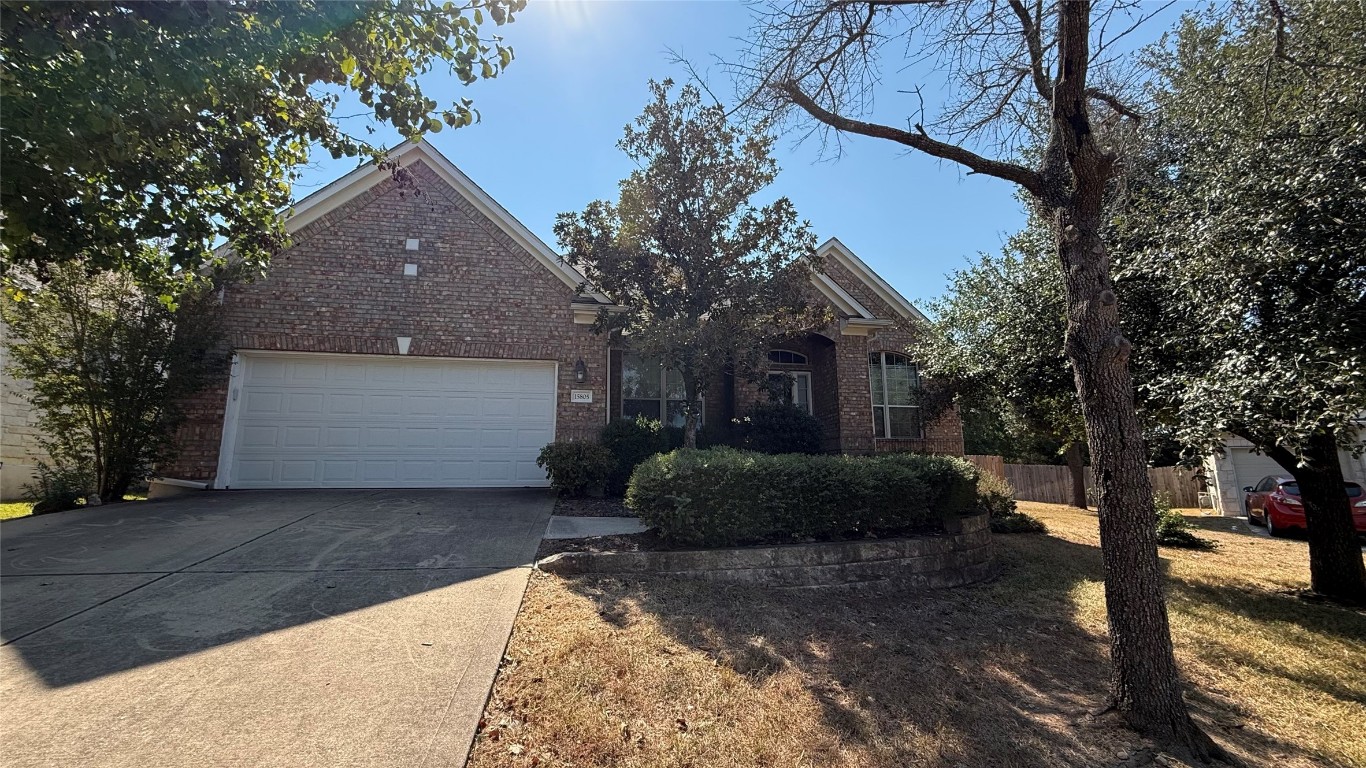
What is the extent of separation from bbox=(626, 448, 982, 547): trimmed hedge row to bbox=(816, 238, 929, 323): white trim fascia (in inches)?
360

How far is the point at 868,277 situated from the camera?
1508 centimetres

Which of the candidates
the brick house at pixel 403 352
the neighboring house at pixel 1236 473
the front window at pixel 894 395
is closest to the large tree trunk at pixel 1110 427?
the brick house at pixel 403 352

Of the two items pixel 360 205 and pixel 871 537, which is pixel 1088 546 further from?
pixel 360 205

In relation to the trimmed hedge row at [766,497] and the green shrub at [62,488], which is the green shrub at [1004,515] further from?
the green shrub at [62,488]

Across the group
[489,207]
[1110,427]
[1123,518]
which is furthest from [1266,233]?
[489,207]

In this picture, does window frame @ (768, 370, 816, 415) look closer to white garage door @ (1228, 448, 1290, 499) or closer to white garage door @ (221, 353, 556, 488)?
white garage door @ (221, 353, 556, 488)

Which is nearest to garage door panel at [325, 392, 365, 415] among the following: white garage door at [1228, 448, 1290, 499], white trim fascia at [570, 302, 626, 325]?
white trim fascia at [570, 302, 626, 325]

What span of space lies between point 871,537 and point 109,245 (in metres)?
7.90

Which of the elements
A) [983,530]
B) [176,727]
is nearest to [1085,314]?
[983,530]

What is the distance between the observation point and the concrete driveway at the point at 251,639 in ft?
8.63

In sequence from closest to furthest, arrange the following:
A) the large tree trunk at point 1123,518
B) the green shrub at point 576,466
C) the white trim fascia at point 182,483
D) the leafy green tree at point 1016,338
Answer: the large tree trunk at point 1123,518 → the leafy green tree at point 1016,338 → the green shrub at point 576,466 → the white trim fascia at point 182,483

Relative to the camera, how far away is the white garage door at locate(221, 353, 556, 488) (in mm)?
9938

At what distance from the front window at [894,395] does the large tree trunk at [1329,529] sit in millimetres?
7234

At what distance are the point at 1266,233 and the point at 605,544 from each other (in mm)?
6522
